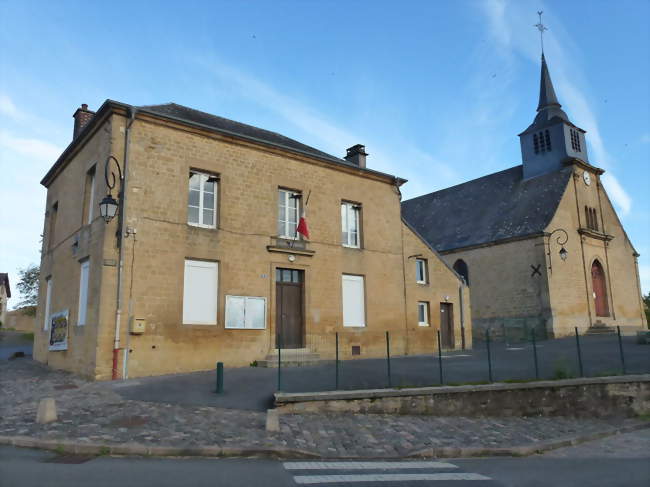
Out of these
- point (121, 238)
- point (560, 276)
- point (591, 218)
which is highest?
point (591, 218)

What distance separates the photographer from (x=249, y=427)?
7.65 m

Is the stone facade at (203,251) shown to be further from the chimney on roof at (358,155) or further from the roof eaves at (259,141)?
the chimney on roof at (358,155)

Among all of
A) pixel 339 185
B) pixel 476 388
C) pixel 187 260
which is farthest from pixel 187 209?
pixel 476 388

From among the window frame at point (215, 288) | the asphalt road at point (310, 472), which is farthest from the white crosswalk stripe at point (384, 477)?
the window frame at point (215, 288)

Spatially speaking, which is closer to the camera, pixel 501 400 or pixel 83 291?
pixel 501 400

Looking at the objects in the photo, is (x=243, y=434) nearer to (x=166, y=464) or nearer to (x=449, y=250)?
(x=166, y=464)

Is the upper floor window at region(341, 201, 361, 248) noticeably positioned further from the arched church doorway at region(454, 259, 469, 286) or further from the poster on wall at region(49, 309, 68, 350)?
the arched church doorway at region(454, 259, 469, 286)

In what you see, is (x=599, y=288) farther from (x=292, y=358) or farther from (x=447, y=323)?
(x=292, y=358)

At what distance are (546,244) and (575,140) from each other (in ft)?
27.1

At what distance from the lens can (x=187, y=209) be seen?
1352 centimetres

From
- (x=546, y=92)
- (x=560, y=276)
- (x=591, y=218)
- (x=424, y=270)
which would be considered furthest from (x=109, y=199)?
(x=546, y=92)

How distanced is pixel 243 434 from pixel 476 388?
4.90 m

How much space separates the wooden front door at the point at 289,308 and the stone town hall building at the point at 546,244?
14.8 metres

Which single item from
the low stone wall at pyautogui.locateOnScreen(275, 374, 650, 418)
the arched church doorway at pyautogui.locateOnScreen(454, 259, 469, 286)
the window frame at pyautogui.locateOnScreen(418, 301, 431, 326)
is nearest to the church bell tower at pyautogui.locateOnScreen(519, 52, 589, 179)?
the arched church doorway at pyautogui.locateOnScreen(454, 259, 469, 286)
